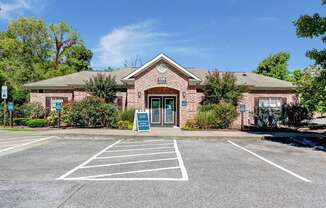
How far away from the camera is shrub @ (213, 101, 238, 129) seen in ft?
64.8

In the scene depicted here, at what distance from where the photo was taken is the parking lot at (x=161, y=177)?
5430mm

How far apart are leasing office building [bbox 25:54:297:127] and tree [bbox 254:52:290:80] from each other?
15196 millimetres

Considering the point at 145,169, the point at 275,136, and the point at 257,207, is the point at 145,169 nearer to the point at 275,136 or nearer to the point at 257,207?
the point at 257,207

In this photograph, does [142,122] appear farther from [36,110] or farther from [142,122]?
[36,110]

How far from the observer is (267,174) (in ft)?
25.3

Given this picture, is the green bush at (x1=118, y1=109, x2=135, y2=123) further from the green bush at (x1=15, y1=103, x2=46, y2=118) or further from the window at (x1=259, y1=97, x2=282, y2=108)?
the window at (x1=259, y1=97, x2=282, y2=108)

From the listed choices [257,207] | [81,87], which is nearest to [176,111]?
[81,87]

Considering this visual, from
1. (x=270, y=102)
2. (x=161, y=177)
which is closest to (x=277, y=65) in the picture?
(x=270, y=102)

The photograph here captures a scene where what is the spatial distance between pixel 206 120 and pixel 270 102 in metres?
7.43

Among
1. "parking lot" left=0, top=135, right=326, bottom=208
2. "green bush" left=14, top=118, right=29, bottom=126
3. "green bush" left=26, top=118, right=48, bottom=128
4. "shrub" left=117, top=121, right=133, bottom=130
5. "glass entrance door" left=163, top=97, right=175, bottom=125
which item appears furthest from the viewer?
"glass entrance door" left=163, top=97, right=175, bottom=125

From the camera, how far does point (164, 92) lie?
2281 cm

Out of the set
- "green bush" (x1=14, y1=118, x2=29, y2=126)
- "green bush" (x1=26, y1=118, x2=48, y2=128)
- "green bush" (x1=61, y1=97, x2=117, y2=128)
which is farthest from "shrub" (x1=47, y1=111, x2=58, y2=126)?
"green bush" (x1=14, y1=118, x2=29, y2=126)

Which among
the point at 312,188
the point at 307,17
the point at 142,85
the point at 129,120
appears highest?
the point at 307,17

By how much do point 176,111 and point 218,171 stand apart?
1499cm
